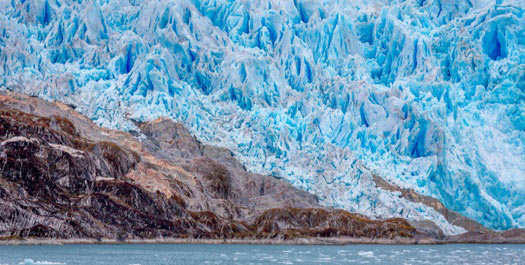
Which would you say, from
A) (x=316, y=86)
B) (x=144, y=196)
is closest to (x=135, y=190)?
(x=144, y=196)

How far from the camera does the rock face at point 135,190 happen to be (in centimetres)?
11138

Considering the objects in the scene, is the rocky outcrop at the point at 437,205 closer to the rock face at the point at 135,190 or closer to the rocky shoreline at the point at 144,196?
the rocky shoreline at the point at 144,196

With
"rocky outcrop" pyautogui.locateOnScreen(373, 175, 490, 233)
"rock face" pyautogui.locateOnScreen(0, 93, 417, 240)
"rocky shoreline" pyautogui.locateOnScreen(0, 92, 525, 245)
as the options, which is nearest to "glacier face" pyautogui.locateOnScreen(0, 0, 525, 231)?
"rocky outcrop" pyautogui.locateOnScreen(373, 175, 490, 233)

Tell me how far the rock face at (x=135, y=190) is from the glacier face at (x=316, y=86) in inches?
243

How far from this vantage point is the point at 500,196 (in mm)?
176625

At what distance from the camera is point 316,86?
18400cm

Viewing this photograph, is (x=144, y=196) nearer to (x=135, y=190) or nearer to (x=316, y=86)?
(x=135, y=190)

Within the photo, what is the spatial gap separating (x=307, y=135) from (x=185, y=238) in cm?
4980

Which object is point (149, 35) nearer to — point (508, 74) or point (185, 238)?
point (185, 238)

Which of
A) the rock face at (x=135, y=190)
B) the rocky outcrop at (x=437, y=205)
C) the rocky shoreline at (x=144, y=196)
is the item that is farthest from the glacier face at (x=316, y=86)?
the rock face at (x=135, y=190)

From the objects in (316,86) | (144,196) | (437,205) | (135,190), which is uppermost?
(316,86)

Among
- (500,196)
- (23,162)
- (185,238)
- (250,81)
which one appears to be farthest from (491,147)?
(23,162)

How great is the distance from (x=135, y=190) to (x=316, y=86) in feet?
212

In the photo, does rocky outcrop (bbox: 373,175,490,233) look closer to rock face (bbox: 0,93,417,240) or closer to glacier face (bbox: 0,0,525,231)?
glacier face (bbox: 0,0,525,231)
